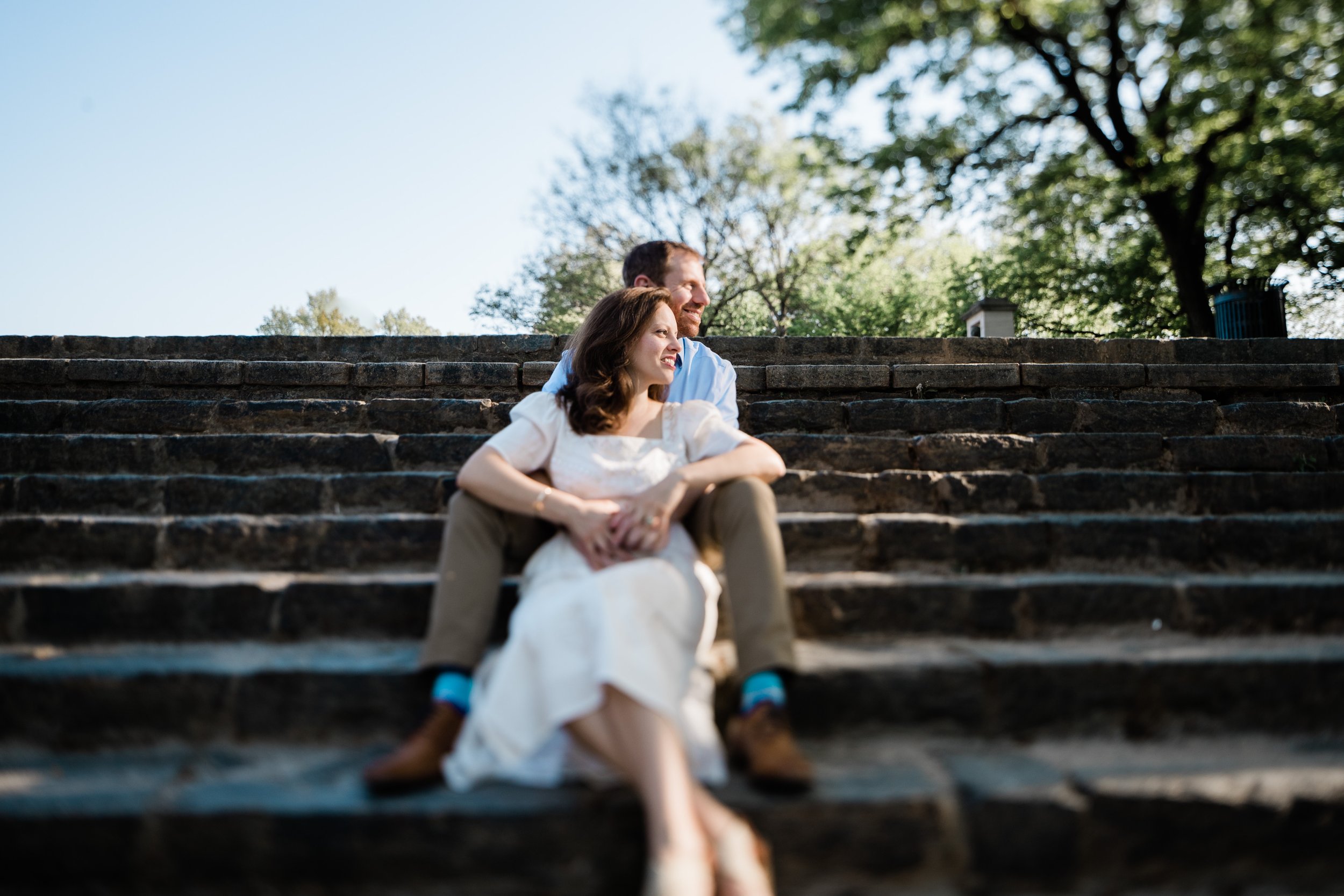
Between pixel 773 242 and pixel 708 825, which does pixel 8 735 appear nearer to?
pixel 708 825

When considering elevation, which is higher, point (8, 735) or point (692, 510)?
point (692, 510)

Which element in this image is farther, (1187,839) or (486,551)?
(486,551)

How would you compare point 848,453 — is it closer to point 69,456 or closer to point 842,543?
point 842,543

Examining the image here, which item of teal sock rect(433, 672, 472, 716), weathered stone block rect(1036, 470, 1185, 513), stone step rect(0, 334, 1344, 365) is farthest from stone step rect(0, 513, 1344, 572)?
stone step rect(0, 334, 1344, 365)

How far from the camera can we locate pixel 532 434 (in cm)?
238

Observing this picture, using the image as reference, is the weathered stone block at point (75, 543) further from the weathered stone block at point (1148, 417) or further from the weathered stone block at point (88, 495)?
the weathered stone block at point (1148, 417)

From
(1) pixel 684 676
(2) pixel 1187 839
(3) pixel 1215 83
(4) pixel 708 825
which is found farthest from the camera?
(3) pixel 1215 83

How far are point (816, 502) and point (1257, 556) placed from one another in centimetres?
152

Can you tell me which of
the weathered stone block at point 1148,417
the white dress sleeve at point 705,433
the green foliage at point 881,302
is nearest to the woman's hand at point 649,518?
the white dress sleeve at point 705,433

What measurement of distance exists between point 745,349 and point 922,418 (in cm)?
136

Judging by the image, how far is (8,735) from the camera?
6.46ft

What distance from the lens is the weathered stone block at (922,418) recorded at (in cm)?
399

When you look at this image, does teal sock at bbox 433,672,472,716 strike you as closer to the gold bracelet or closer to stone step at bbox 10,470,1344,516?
the gold bracelet

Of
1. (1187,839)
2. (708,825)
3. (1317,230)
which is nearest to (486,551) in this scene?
(708,825)
